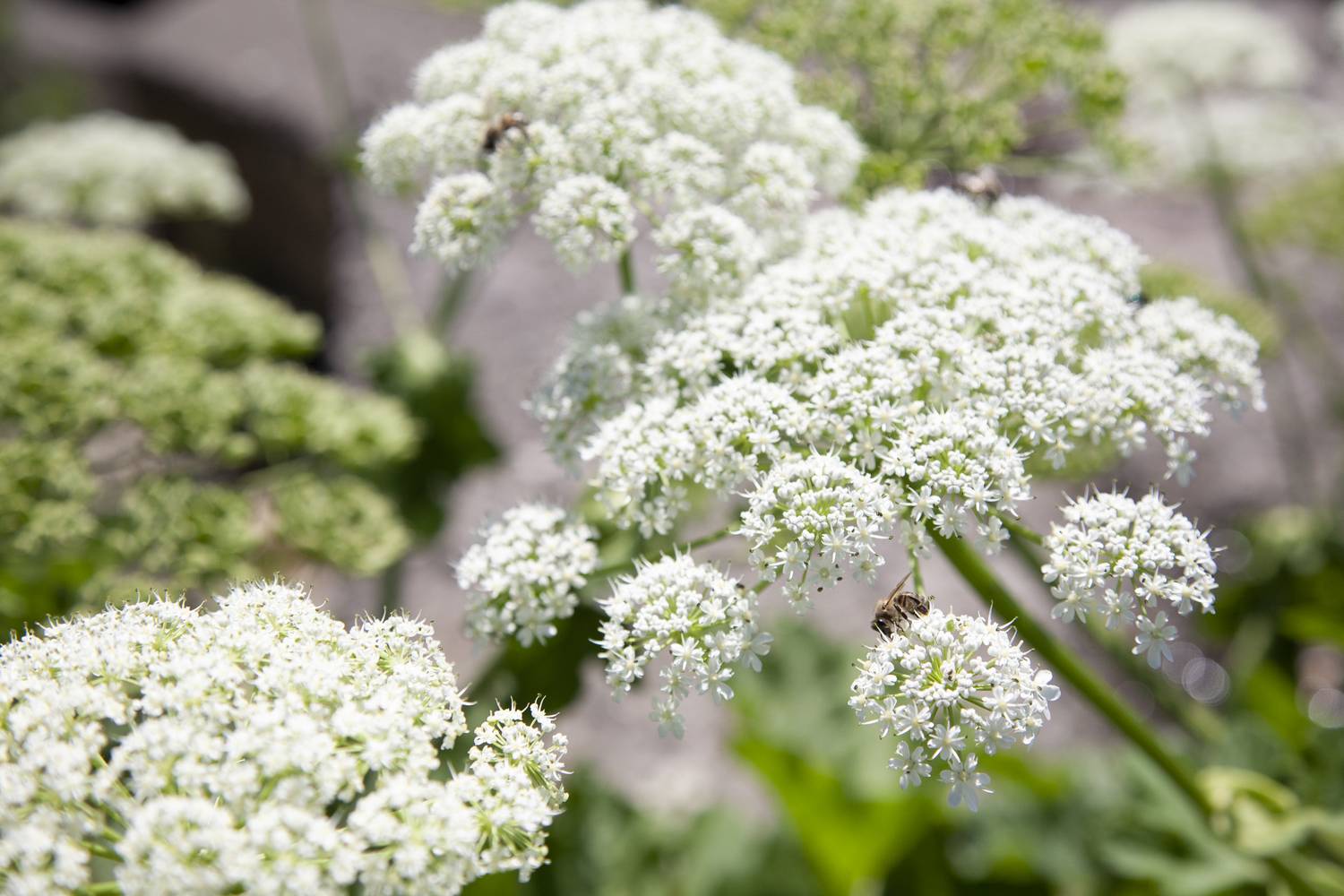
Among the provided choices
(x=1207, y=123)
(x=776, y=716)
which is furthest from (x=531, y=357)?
(x=1207, y=123)

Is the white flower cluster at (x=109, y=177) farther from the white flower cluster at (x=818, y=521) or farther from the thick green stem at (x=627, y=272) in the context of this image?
the white flower cluster at (x=818, y=521)

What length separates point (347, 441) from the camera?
174 inches

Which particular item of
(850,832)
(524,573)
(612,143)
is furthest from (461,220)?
(850,832)

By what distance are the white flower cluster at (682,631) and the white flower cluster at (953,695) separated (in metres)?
0.30

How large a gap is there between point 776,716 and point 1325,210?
4406mm

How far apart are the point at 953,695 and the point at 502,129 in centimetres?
199

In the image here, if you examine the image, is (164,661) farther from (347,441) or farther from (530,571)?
(347,441)

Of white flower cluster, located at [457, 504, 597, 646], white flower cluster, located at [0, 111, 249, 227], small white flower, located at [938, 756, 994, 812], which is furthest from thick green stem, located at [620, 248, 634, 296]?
white flower cluster, located at [0, 111, 249, 227]

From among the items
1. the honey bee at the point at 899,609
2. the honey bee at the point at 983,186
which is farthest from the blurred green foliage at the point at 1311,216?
the honey bee at the point at 899,609

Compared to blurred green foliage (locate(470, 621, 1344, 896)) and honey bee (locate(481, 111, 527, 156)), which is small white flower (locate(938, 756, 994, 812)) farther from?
blurred green foliage (locate(470, 621, 1344, 896))

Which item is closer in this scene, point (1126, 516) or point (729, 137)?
point (1126, 516)

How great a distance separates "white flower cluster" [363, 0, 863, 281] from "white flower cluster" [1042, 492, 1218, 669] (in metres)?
1.16

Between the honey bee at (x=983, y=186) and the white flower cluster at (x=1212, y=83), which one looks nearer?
the honey bee at (x=983, y=186)

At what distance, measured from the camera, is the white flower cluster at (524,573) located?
8.94 ft
